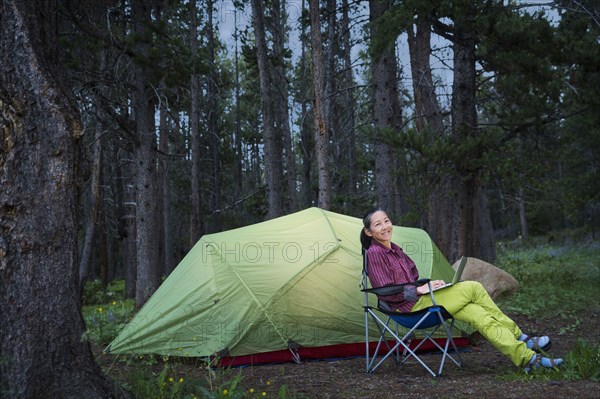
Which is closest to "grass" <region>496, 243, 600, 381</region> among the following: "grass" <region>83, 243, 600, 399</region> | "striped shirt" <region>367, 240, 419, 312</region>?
"grass" <region>83, 243, 600, 399</region>

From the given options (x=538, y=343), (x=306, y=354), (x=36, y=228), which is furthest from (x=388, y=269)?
(x=36, y=228)

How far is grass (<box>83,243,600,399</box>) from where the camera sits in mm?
3842

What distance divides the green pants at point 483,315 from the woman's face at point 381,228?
65cm

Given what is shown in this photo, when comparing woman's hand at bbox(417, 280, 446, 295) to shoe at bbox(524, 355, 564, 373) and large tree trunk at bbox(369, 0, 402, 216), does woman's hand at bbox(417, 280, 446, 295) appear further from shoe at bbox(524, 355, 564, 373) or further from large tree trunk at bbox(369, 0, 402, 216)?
large tree trunk at bbox(369, 0, 402, 216)

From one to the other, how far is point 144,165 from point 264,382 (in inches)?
228

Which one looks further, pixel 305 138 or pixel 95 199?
pixel 305 138

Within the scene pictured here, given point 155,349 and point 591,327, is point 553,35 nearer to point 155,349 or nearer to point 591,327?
point 591,327

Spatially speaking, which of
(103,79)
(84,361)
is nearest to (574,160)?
(103,79)

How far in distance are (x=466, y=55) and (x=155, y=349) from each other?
6.57 metres

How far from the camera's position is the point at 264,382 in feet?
15.4

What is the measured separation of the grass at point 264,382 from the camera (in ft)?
12.6

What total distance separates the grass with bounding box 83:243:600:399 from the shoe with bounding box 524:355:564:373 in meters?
0.04

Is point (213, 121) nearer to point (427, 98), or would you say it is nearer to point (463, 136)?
point (427, 98)

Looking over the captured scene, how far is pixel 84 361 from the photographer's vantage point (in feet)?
11.4
